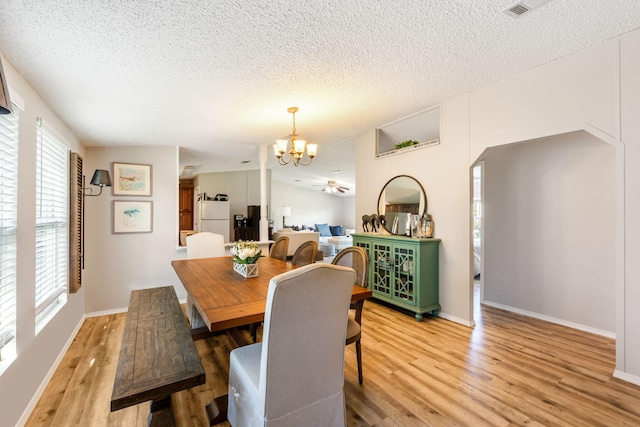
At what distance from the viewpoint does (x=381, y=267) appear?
381cm

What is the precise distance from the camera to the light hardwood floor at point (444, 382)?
1.79m

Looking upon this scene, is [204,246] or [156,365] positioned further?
[204,246]

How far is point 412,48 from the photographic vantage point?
2086 mm

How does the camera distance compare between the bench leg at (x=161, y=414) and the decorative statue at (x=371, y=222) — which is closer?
the bench leg at (x=161, y=414)

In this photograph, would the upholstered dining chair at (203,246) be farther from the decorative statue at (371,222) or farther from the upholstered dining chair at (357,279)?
the decorative statue at (371,222)

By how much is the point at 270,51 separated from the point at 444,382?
2.69m

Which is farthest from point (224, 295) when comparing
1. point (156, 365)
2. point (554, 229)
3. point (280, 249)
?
point (554, 229)

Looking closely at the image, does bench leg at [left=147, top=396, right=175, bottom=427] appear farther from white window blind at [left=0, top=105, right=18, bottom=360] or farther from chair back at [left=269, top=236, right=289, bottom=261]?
chair back at [left=269, top=236, right=289, bottom=261]

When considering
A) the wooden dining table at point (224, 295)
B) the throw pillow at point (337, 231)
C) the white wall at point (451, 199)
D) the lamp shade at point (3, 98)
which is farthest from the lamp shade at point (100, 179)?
the throw pillow at point (337, 231)

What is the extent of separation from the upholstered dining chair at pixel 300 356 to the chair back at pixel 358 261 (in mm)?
692

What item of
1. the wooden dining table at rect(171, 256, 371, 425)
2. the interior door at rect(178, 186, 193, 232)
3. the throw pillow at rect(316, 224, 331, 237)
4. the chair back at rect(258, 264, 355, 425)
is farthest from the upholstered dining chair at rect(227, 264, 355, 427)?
the throw pillow at rect(316, 224, 331, 237)

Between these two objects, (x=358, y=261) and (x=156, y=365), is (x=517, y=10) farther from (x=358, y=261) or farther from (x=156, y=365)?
(x=156, y=365)

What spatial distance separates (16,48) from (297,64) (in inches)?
68.1

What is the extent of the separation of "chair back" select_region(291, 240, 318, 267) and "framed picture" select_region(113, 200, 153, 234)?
2.40 meters
